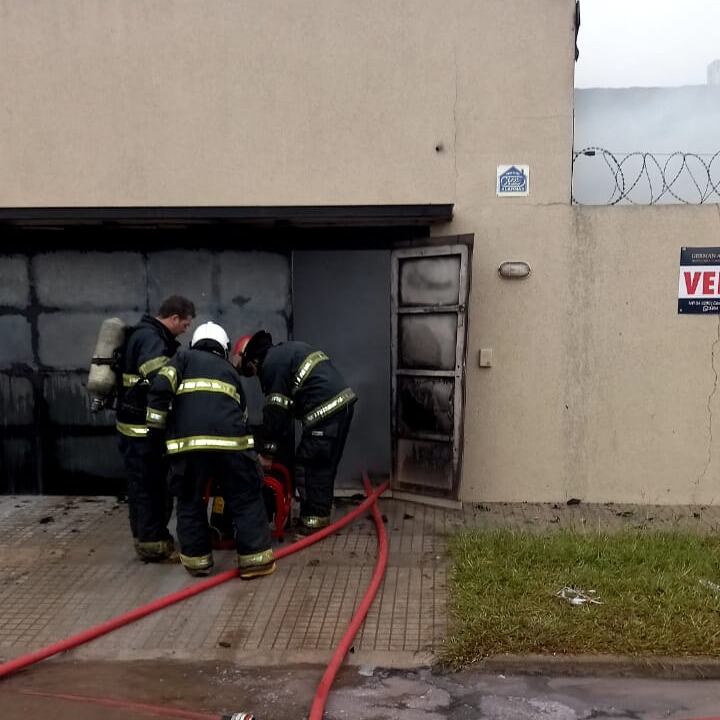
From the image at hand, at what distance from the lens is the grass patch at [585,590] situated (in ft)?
12.0

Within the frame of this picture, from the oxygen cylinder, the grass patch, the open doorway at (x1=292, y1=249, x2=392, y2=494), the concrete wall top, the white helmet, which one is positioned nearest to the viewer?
the grass patch

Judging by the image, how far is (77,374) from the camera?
6449mm

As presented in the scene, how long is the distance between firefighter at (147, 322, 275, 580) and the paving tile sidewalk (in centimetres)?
25

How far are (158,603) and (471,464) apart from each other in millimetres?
2992

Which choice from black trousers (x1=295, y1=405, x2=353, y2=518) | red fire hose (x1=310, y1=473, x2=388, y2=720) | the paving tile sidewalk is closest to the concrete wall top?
black trousers (x1=295, y1=405, x2=353, y2=518)

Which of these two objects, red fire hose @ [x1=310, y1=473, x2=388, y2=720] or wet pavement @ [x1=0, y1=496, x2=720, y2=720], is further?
wet pavement @ [x1=0, y1=496, x2=720, y2=720]

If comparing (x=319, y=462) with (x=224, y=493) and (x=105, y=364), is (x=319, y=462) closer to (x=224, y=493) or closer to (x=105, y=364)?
(x=224, y=493)

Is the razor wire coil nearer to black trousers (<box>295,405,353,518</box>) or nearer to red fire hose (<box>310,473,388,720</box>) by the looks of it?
black trousers (<box>295,405,353,518</box>)

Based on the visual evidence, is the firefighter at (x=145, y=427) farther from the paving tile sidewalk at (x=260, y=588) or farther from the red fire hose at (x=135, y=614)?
the red fire hose at (x=135, y=614)

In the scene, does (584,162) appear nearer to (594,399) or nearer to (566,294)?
(566,294)

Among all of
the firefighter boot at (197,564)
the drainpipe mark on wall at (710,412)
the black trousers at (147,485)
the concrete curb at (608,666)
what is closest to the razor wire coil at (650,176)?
the drainpipe mark on wall at (710,412)

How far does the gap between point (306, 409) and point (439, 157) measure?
236 centimetres

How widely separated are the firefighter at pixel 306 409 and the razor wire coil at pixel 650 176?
8.84 ft

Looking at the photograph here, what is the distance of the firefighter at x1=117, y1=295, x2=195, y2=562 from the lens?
4.71 meters
